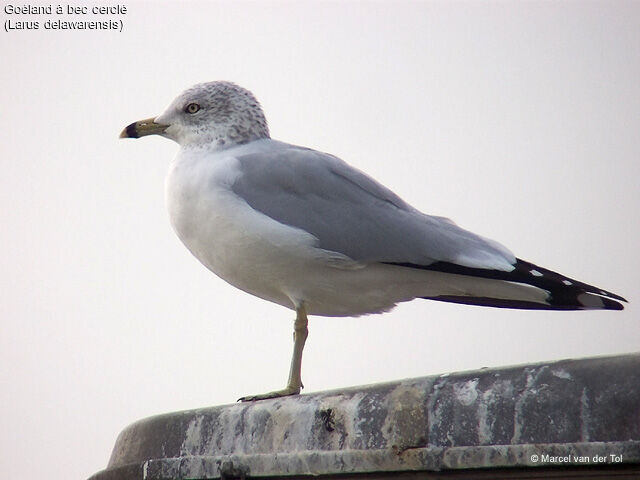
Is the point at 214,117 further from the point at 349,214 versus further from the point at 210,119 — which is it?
the point at 349,214

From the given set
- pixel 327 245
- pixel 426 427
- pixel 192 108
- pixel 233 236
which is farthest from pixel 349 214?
pixel 426 427

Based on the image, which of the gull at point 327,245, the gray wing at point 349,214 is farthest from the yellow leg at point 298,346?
the gray wing at point 349,214

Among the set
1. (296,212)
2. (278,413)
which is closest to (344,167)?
(296,212)

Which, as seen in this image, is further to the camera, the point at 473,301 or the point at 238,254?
the point at 473,301

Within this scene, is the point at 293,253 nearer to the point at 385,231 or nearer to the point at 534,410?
the point at 385,231

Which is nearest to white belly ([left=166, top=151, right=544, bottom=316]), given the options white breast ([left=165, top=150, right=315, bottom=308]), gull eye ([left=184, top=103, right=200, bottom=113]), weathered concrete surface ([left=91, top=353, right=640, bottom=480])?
white breast ([left=165, top=150, right=315, bottom=308])

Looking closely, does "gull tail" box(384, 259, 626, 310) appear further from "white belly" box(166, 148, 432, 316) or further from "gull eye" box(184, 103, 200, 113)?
"gull eye" box(184, 103, 200, 113)

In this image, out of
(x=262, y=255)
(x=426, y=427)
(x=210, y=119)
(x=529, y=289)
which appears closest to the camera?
(x=426, y=427)

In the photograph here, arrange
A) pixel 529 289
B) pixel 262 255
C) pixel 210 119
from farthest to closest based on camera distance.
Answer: pixel 210 119, pixel 529 289, pixel 262 255
